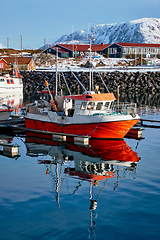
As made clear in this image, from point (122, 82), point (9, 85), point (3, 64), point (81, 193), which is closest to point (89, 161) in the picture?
point (81, 193)

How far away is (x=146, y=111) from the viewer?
140 feet

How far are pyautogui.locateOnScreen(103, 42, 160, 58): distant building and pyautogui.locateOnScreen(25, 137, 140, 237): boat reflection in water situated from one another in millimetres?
87879

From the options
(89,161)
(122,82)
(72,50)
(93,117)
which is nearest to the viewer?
(89,161)

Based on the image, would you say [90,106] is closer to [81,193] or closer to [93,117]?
[93,117]

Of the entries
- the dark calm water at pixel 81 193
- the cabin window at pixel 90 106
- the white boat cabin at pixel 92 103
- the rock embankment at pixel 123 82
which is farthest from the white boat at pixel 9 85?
the dark calm water at pixel 81 193

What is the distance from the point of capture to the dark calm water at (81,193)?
11.7 meters

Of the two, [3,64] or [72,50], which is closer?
[3,64]

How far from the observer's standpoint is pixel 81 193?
1494 cm

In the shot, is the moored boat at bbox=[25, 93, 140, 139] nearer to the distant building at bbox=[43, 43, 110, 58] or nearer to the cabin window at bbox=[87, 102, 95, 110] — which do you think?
the cabin window at bbox=[87, 102, 95, 110]

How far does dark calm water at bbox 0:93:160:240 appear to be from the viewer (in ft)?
38.5

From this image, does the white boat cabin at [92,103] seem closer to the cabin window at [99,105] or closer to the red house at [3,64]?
the cabin window at [99,105]

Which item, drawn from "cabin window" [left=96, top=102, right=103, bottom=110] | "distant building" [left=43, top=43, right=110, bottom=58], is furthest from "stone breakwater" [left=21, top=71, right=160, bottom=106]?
"cabin window" [left=96, top=102, right=103, bottom=110]

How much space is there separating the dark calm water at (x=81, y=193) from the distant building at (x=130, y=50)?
90.1m

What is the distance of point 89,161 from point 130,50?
95.5 metres
